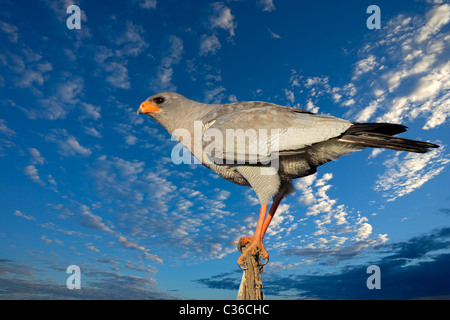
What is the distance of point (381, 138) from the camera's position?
5461 millimetres

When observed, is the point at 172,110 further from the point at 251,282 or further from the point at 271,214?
the point at 251,282

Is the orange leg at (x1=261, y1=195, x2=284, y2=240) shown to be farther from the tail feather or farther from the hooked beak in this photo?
the hooked beak

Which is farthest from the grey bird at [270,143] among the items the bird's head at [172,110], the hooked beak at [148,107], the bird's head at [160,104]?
the hooked beak at [148,107]

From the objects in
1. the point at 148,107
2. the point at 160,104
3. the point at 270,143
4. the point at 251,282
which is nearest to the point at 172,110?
the point at 160,104

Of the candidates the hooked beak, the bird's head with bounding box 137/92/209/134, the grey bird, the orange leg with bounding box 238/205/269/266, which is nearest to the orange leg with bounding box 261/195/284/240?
the grey bird

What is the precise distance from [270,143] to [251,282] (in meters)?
2.74

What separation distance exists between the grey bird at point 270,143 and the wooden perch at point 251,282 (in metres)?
0.19

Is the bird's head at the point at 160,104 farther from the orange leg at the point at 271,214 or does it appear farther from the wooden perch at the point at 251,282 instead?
the wooden perch at the point at 251,282

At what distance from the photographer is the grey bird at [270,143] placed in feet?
18.3
